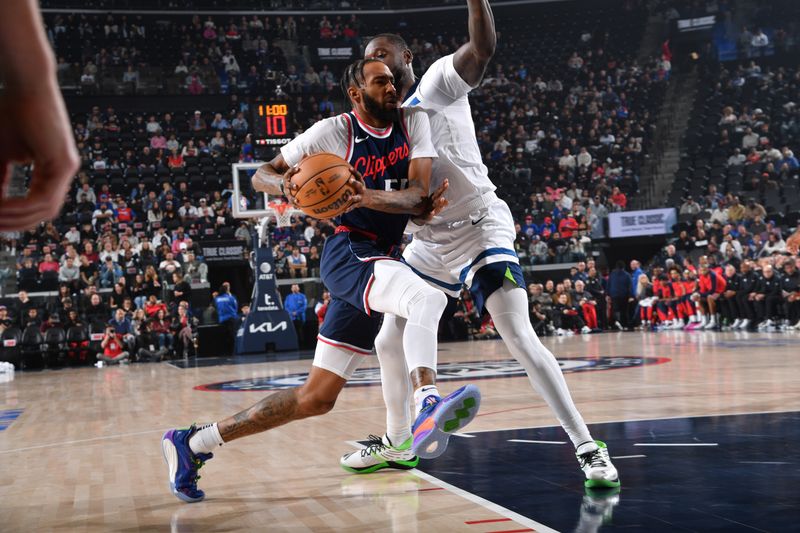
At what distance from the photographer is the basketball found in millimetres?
3594

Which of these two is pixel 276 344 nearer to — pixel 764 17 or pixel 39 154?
pixel 39 154

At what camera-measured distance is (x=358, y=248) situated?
400 centimetres

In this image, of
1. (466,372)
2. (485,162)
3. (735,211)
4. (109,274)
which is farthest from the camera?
(485,162)

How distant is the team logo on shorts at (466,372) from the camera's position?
31.6 ft

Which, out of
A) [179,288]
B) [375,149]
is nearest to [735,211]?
[179,288]

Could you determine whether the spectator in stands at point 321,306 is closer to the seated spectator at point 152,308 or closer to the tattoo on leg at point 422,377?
the seated spectator at point 152,308

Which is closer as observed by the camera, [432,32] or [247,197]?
[247,197]

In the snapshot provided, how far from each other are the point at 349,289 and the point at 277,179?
590 mm

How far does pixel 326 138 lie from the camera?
4.04 m

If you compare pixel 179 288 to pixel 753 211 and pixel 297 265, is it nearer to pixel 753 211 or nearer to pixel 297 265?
pixel 297 265

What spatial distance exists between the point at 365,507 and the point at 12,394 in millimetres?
8232

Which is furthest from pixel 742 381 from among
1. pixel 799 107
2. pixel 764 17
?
pixel 764 17

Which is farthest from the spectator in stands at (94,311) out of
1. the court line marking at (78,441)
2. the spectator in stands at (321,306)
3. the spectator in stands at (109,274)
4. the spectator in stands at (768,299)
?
the spectator in stands at (768,299)

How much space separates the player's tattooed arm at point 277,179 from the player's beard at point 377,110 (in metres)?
0.46
